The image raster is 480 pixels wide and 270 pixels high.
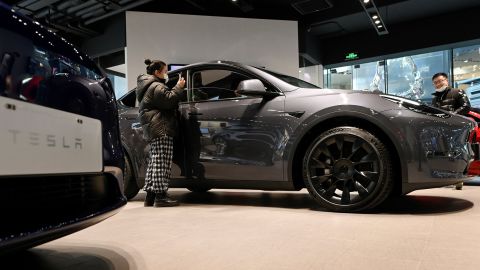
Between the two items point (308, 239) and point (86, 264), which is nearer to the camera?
point (86, 264)

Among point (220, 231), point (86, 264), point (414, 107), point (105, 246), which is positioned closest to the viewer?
point (86, 264)

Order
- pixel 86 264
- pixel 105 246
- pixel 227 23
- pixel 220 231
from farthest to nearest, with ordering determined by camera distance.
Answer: pixel 227 23
pixel 220 231
pixel 105 246
pixel 86 264

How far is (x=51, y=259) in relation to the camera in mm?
1812

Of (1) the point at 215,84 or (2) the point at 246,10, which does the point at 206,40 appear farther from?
(1) the point at 215,84

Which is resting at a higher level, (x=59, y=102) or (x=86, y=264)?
(x=59, y=102)

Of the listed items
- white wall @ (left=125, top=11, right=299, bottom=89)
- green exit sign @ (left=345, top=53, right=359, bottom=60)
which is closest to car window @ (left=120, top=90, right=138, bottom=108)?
white wall @ (left=125, top=11, right=299, bottom=89)

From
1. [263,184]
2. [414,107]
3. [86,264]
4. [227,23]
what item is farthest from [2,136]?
[227,23]

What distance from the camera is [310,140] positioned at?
3104 mm

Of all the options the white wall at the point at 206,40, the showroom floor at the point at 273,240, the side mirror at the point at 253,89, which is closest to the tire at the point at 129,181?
the showroom floor at the point at 273,240

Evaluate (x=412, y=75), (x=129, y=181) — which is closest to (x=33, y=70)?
(x=129, y=181)

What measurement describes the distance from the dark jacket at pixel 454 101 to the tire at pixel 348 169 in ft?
8.55

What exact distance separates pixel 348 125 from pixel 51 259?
2.13m

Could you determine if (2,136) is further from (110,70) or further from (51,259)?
(110,70)

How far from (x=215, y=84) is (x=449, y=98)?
3.17 m
